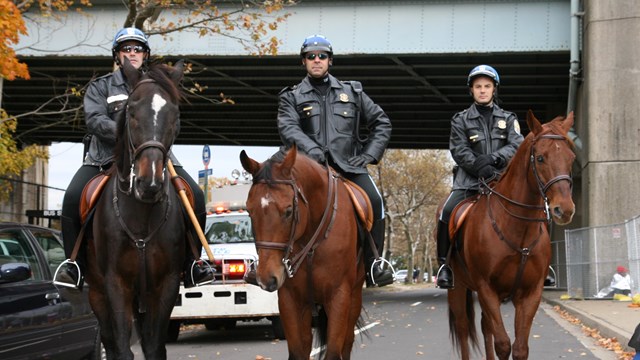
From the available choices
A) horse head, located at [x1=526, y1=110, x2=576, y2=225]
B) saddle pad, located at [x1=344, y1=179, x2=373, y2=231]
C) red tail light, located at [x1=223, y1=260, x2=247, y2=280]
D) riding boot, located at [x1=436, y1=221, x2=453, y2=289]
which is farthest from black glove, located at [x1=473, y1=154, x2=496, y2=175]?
red tail light, located at [x1=223, y1=260, x2=247, y2=280]

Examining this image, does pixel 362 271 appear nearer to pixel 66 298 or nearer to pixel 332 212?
pixel 332 212

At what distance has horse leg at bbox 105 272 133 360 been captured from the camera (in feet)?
22.1

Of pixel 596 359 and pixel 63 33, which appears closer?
pixel 596 359

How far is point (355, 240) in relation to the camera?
743cm

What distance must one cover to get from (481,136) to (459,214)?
85 cm

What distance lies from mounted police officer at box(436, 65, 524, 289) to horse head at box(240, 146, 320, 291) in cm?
342

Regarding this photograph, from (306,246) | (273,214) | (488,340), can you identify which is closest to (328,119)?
(306,246)

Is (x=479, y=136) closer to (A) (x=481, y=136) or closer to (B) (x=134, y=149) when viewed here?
(A) (x=481, y=136)

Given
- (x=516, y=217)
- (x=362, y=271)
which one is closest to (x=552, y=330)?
(x=516, y=217)

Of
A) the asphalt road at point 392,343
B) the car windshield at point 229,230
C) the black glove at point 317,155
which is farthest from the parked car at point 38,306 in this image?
the car windshield at point 229,230

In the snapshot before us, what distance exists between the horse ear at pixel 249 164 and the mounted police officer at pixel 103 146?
1.32 m

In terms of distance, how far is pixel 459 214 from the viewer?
9.48 metres

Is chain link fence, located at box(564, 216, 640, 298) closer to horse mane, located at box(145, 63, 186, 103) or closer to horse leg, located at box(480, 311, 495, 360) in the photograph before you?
horse leg, located at box(480, 311, 495, 360)

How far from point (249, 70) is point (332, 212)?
76.8 feet
